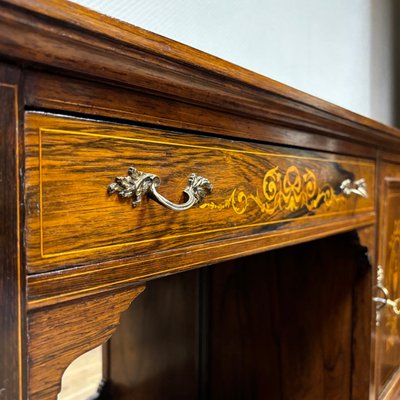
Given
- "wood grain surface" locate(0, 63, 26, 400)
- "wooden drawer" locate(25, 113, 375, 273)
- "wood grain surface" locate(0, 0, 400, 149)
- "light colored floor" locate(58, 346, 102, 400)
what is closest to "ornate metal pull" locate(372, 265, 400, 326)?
"wooden drawer" locate(25, 113, 375, 273)

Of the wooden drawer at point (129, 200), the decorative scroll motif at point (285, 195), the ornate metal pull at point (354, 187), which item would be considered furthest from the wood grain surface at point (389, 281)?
the wooden drawer at point (129, 200)

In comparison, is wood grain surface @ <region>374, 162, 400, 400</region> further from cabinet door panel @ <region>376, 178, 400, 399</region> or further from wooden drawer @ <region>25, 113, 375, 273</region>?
wooden drawer @ <region>25, 113, 375, 273</region>

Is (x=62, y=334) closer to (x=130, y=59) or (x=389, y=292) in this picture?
(x=130, y=59)

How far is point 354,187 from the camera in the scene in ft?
2.48

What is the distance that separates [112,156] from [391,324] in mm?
899

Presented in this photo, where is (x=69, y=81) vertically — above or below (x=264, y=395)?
above

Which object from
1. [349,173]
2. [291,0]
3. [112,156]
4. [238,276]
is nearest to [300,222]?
[349,173]

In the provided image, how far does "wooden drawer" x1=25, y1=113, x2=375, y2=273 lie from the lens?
30 cm

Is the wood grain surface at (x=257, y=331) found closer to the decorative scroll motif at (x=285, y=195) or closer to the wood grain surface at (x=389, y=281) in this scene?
the wood grain surface at (x=389, y=281)

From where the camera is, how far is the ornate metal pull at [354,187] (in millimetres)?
717

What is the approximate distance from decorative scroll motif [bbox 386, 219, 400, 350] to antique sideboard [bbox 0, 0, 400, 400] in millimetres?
120

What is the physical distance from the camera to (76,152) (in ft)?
1.04

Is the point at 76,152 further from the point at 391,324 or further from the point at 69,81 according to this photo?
the point at 391,324

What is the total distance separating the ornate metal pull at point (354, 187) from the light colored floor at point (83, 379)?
109 cm
